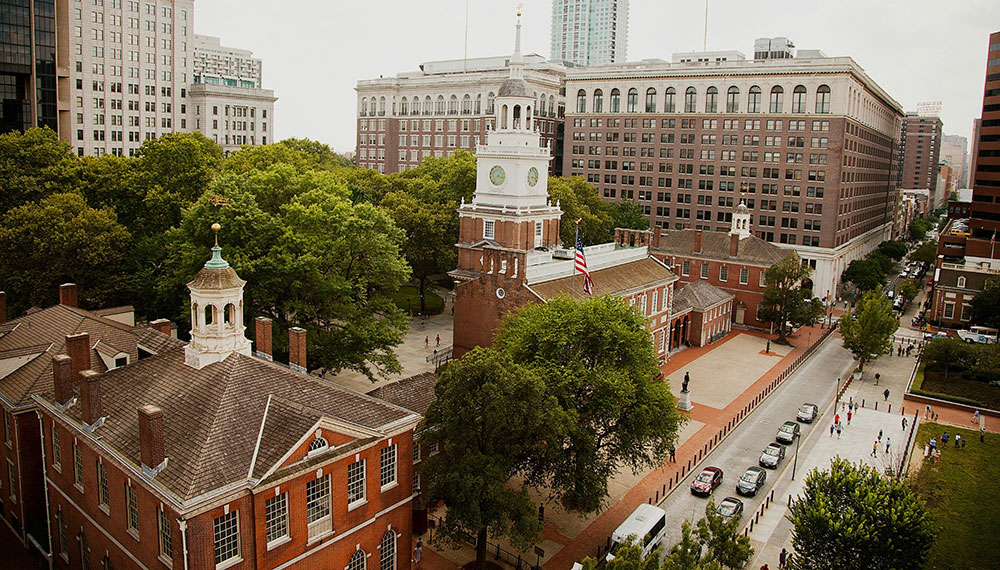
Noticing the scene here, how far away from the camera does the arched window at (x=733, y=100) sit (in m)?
99.3

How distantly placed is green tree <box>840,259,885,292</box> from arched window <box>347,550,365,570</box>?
86.2 m

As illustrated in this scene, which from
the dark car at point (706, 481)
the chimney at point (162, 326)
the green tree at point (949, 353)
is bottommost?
the dark car at point (706, 481)

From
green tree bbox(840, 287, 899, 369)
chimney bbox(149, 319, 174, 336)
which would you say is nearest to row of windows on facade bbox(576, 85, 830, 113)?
green tree bbox(840, 287, 899, 369)

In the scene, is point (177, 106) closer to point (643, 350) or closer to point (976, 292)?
point (643, 350)

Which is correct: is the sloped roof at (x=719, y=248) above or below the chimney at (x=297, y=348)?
above

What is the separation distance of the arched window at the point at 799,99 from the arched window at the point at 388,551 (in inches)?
3439

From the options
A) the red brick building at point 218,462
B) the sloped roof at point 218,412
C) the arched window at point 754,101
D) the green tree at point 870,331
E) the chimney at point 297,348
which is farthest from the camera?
the arched window at point 754,101

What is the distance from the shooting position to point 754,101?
98062mm

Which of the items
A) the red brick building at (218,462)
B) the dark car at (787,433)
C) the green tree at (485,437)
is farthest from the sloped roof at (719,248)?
the red brick building at (218,462)

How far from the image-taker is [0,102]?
88.9m

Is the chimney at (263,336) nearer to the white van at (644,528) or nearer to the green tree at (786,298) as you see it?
the white van at (644,528)

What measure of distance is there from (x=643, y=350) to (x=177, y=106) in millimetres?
115866

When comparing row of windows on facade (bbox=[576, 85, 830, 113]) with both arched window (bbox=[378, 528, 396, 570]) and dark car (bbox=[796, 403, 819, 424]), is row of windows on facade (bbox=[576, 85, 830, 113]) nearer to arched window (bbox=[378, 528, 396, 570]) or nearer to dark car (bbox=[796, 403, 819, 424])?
dark car (bbox=[796, 403, 819, 424])

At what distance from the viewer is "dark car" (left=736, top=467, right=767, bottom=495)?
38.0 meters
